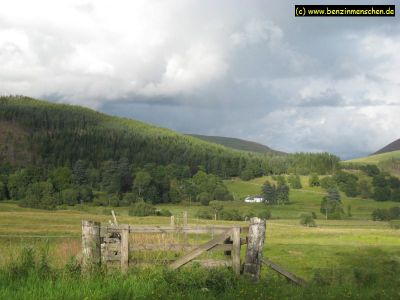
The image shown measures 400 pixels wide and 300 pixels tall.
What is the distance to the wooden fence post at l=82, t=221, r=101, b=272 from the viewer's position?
1697 cm

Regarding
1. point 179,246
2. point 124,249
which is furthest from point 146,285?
point 179,246

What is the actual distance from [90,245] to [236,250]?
16.4 feet

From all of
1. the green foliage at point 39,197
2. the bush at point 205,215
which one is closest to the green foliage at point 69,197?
the green foliage at point 39,197

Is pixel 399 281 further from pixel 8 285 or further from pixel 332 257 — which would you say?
pixel 332 257

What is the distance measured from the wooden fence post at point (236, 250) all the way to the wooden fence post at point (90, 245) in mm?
4614

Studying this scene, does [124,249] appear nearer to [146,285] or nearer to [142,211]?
[146,285]

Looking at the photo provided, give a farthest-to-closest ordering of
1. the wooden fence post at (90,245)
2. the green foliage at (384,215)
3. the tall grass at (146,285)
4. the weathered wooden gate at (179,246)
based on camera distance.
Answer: the green foliage at (384,215) → the weathered wooden gate at (179,246) → the wooden fence post at (90,245) → the tall grass at (146,285)

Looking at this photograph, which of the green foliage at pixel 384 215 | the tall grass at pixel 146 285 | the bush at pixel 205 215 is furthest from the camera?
the green foliage at pixel 384 215

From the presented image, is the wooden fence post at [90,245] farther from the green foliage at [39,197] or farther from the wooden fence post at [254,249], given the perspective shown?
the green foliage at [39,197]

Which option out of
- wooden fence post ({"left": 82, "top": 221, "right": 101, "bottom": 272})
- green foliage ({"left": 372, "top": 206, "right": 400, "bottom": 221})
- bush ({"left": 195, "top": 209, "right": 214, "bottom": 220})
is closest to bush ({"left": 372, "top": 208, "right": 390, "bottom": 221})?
green foliage ({"left": 372, "top": 206, "right": 400, "bottom": 221})

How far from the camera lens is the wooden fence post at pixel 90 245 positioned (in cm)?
1697

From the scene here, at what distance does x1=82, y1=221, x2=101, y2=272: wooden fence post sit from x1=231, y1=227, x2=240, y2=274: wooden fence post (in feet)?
15.1

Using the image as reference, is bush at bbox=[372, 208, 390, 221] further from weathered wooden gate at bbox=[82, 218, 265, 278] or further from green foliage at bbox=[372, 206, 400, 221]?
weathered wooden gate at bbox=[82, 218, 265, 278]

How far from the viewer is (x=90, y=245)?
17.2m
